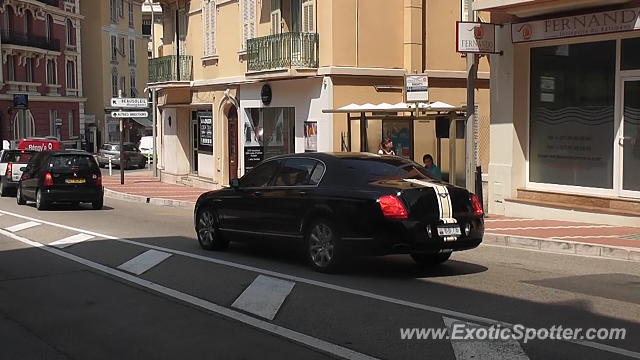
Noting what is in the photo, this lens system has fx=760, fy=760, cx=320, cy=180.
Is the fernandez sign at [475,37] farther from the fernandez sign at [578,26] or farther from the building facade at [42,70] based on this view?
the building facade at [42,70]

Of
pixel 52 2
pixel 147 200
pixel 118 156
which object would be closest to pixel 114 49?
pixel 52 2

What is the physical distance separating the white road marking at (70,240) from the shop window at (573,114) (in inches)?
372

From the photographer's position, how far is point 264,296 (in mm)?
8438

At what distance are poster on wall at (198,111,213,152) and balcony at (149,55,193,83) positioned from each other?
5.32ft

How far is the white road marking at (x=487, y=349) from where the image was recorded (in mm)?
5905

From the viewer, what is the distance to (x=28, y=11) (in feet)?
187

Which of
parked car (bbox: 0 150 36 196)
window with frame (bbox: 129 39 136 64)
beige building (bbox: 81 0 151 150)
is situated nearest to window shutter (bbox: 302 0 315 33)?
parked car (bbox: 0 150 36 196)

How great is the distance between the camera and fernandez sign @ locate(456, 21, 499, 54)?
15.5 m

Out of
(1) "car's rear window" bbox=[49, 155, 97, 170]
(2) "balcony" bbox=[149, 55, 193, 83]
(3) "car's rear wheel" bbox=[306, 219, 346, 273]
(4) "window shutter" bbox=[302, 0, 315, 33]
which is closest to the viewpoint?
(3) "car's rear wheel" bbox=[306, 219, 346, 273]

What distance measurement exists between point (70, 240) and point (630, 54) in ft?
36.3

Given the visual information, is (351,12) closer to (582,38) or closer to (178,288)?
(582,38)

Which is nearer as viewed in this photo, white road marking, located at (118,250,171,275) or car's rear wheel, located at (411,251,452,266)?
car's rear wheel, located at (411,251,452,266)

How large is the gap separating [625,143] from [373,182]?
7.41 metres

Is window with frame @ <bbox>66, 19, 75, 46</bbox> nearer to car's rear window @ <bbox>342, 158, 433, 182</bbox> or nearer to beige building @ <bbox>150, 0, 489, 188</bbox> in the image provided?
beige building @ <bbox>150, 0, 489, 188</bbox>
